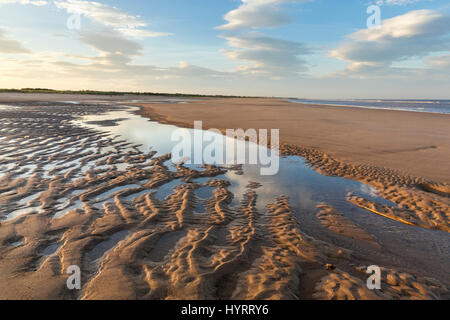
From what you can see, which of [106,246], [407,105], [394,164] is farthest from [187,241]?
[407,105]

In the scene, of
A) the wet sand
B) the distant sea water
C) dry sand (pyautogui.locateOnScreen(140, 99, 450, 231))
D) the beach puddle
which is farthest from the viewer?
the distant sea water

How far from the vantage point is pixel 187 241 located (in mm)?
4023

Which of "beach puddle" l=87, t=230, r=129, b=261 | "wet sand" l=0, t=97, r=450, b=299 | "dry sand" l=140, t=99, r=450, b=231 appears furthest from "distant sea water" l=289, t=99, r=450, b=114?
"beach puddle" l=87, t=230, r=129, b=261

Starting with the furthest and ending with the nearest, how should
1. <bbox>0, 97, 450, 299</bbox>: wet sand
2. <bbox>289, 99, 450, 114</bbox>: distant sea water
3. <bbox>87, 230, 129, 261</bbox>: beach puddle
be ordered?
<bbox>289, 99, 450, 114</bbox>: distant sea water < <bbox>87, 230, 129, 261</bbox>: beach puddle < <bbox>0, 97, 450, 299</bbox>: wet sand

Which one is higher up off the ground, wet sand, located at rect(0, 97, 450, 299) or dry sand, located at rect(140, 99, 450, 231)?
dry sand, located at rect(140, 99, 450, 231)

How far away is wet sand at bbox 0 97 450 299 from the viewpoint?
3045 mm

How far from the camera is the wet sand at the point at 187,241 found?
3045mm

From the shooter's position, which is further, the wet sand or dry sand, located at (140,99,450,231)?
dry sand, located at (140,99,450,231)

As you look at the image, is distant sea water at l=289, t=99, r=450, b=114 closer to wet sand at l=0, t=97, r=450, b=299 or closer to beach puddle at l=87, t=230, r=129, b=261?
wet sand at l=0, t=97, r=450, b=299

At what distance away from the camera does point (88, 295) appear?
2.86 m

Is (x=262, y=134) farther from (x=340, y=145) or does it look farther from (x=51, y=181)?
(x=51, y=181)

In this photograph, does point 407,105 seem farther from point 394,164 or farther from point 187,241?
point 187,241
